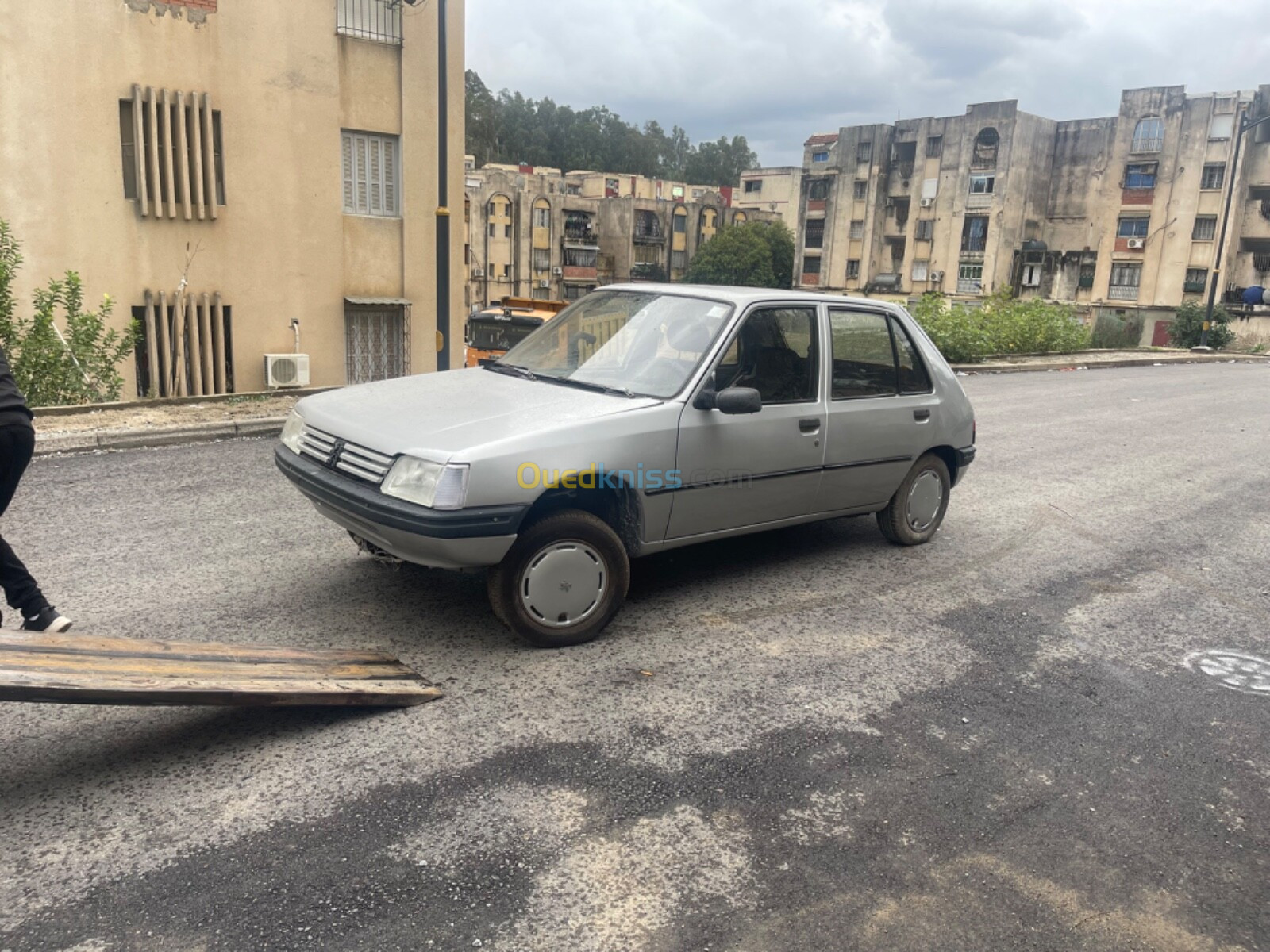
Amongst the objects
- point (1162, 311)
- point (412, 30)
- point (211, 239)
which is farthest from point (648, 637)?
point (1162, 311)

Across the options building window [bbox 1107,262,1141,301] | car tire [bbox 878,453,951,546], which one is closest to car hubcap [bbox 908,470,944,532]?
car tire [bbox 878,453,951,546]

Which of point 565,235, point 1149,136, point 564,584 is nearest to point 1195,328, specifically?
point 1149,136

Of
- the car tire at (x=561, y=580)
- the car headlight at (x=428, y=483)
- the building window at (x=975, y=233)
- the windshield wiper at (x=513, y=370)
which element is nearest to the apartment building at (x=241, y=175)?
the windshield wiper at (x=513, y=370)

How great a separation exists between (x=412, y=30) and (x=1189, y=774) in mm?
16061

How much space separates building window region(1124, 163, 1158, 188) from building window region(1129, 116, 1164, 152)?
2.87 ft

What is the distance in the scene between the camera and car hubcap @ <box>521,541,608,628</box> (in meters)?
4.52

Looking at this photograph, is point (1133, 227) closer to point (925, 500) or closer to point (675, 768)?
point (925, 500)

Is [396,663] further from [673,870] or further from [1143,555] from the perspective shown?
[1143,555]

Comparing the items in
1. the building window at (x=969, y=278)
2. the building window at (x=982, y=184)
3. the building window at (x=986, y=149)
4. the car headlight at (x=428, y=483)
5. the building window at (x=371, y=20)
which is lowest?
the car headlight at (x=428, y=483)

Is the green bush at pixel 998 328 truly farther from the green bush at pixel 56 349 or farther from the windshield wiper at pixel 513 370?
the windshield wiper at pixel 513 370

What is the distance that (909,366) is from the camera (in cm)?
638

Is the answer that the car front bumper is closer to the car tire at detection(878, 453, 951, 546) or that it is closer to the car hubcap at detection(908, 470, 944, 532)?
the car tire at detection(878, 453, 951, 546)

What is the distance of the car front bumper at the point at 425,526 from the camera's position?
4113 millimetres

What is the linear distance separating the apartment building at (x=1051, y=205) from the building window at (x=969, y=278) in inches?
3.2
